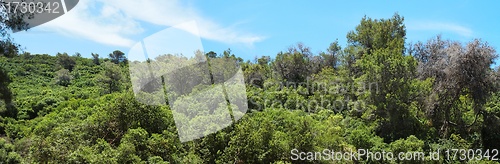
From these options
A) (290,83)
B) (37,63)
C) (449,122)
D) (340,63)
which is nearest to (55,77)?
(37,63)

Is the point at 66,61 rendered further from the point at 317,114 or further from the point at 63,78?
the point at 317,114

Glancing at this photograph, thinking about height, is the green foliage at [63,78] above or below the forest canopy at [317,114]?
above

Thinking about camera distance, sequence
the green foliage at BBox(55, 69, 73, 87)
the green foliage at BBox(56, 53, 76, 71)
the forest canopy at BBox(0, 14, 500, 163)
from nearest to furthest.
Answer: the forest canopy at BBox(0, 14, 500, 163) → the green foliage at BBox(55, 69, 73, 87) → the green foliage at BBox(56, 53, 76, 71)

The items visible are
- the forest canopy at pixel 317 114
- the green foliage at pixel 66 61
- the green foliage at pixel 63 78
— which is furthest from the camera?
the green foliage at pixel 66 61

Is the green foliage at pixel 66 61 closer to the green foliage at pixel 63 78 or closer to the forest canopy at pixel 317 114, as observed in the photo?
the green foliage at pixel 63 78

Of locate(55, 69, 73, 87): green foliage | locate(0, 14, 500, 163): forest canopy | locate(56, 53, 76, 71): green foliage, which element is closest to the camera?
locate(0, 14, 500, 163): forest canopy

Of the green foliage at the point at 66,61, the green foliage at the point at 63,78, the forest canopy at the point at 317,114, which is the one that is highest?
the green foliage at the point at 66,61

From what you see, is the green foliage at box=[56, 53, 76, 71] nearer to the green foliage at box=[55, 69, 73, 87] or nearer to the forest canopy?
the green foliage at box=[55, 69, 73, 87]

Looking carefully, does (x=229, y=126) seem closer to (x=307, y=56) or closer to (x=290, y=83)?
(x=290, y=83)

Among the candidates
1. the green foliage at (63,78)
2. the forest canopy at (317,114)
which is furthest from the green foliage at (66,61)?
the forest canopy at (317,114)

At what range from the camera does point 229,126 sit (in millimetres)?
15422

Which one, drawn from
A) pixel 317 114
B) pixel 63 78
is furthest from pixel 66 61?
pixel 317 114

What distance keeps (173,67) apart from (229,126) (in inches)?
437

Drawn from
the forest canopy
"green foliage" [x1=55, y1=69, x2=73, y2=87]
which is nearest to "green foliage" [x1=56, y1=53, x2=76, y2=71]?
"green foliage" [x1=55, y1=69, x2=73, y2=87]
